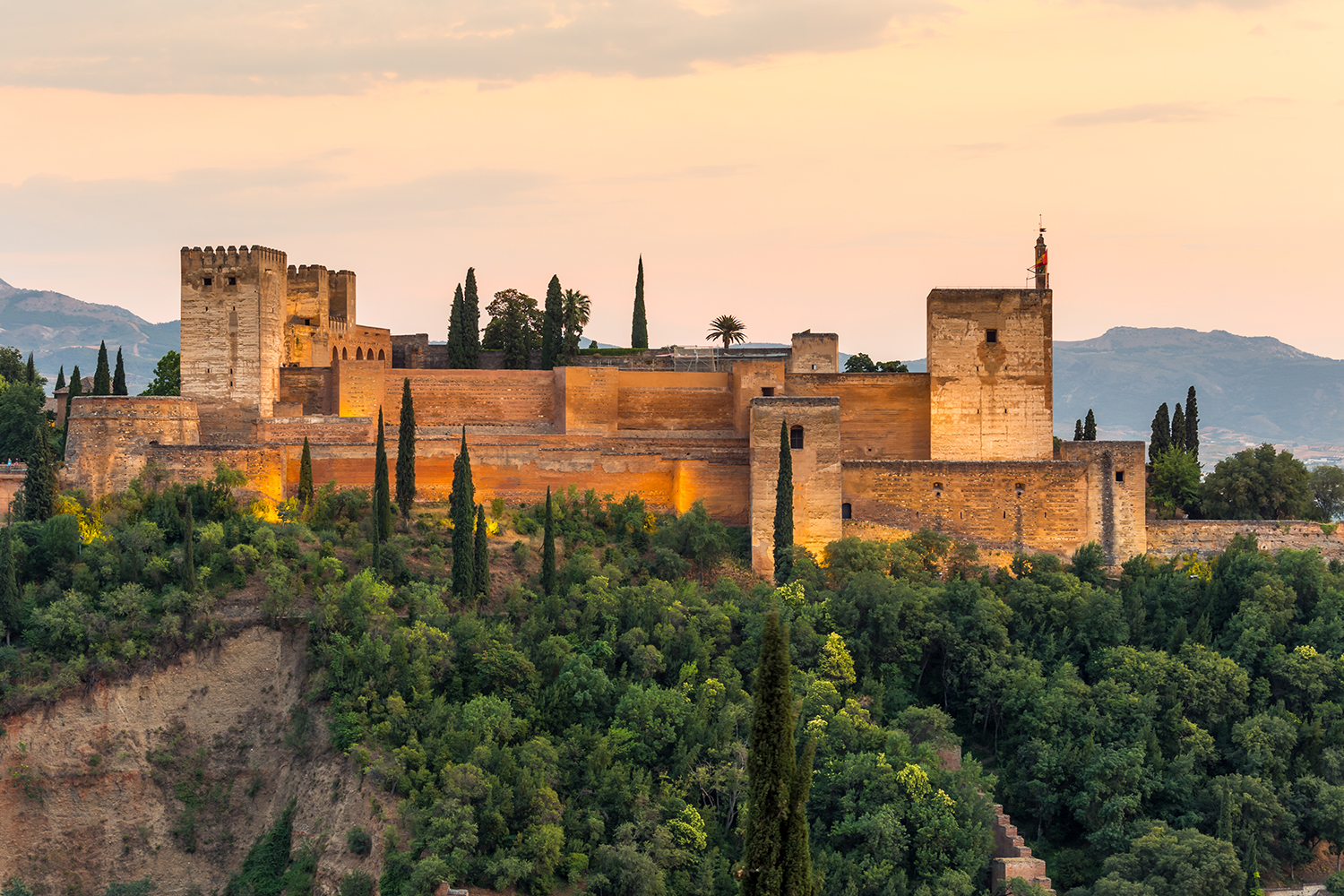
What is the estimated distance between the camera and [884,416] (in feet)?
114

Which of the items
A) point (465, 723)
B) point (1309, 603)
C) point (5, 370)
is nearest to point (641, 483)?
point (465, 723)

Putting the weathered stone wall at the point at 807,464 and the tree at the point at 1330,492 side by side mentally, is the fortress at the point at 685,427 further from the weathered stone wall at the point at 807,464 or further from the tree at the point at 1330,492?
the tree at the point at 1330,492

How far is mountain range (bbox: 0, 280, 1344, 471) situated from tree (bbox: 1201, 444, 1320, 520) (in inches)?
3915

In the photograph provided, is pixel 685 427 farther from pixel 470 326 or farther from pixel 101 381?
pixel 101 381

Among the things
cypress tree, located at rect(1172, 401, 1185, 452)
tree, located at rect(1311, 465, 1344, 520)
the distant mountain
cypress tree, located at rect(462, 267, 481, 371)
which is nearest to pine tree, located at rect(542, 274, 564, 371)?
cypress tree, located at rect(462, 267, 481, 371)

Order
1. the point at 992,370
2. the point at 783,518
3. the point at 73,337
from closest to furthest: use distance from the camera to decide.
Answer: the point at 783,518 → the point at 992,370 → the point at 73,337

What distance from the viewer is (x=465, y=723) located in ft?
84.8

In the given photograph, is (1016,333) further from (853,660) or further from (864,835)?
(864,835)

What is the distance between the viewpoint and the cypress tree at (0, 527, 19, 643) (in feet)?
92.1

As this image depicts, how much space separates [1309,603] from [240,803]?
20532 millimetres

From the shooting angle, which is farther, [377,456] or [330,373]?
[330,373]

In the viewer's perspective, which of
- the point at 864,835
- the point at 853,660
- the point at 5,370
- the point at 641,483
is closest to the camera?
the point at 864,835

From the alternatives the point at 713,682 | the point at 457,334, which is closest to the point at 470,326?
the point at 457,334

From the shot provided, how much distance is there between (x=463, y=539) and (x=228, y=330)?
9.37 meters
